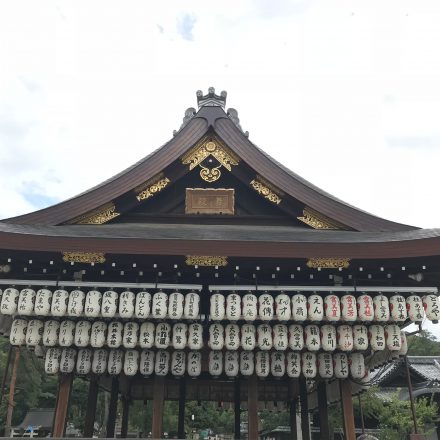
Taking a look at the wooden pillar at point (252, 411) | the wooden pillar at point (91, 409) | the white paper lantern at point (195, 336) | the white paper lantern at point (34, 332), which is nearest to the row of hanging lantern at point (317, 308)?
the white paper lantern at point (195, 336)

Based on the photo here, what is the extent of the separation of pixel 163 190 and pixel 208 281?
3.03m

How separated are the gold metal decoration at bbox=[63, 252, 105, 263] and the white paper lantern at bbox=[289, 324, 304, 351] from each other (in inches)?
168

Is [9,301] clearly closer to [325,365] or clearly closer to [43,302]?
[43,302]

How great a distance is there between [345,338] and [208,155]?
18.7 ft

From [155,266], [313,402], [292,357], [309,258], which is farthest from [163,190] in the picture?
[313,402]

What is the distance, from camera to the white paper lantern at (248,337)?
887 centimetres

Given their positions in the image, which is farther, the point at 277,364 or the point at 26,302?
the point at 277,364

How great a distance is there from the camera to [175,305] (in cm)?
880

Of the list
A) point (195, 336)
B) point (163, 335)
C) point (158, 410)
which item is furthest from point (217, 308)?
point (158, 410)

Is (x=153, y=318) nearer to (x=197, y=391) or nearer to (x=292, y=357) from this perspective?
(x=292, y=357)

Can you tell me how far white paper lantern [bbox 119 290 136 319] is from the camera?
341 inches

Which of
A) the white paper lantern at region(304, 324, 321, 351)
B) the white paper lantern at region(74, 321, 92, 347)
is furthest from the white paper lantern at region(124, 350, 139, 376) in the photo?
the white paper lantern at region(304, 324, 321, 351)

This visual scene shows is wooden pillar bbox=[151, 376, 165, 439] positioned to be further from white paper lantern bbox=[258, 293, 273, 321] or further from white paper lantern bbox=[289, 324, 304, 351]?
white paper lantern bbox=[289, 324, 304, 351]

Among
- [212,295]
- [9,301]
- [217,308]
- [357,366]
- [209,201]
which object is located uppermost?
[209,201]
